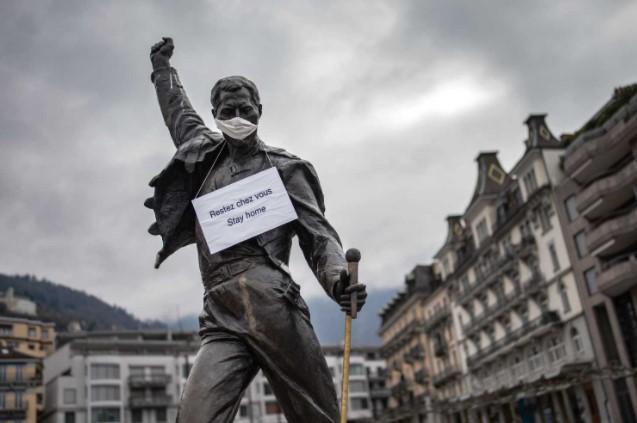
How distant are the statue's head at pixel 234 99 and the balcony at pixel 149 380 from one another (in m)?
71.9

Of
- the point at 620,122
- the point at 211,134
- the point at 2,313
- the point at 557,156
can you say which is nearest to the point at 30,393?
the point at 2,313

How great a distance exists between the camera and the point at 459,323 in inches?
2470

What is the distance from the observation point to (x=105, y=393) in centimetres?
7081

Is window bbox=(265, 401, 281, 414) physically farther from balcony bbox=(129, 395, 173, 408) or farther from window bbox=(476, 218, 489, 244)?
window bbox=(476, 218, 489, 244)

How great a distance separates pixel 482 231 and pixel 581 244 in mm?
14846

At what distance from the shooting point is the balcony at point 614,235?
3447 cm

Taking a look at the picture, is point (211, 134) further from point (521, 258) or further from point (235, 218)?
point (521, 258)


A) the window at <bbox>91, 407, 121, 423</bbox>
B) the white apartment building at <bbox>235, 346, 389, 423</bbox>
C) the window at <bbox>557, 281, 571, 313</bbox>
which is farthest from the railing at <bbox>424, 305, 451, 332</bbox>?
the window at <bbox>91, 407, 121, 423</bbox>

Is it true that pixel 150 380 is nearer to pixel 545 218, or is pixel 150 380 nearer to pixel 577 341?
pixel 545 218

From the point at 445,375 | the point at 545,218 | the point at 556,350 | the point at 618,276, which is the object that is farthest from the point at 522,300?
the point at 445,375

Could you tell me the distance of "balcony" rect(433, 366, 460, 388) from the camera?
63.2m

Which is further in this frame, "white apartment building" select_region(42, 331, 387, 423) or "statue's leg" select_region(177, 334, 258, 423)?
"white apartment building" select_region(42, 331, 387, 423)

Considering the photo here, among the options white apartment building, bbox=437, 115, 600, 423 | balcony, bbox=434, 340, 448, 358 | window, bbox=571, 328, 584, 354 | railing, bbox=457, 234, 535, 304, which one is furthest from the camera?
balcony, bbox=434, 340, 448, 358

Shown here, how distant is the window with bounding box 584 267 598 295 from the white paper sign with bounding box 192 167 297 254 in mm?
38581
